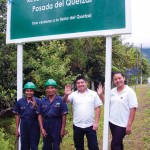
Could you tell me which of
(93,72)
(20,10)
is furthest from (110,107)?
(93,72)

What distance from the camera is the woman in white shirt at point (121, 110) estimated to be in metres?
5.22

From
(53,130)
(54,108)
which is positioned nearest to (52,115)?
(54,108)

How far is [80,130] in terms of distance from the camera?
5.66 metres

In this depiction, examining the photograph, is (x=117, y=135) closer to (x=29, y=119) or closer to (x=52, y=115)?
(x=52, y=115)

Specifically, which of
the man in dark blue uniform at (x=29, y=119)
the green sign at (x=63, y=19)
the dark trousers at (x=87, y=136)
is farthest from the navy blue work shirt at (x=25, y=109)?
the green sign at (x=63, y=19)

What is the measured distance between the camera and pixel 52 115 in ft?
18.9

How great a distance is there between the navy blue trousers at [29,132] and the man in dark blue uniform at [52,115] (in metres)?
0.23

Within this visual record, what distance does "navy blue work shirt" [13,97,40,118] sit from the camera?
600cm

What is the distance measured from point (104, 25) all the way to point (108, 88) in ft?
3.21

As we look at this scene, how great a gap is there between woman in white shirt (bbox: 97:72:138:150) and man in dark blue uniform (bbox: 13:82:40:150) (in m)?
1.37

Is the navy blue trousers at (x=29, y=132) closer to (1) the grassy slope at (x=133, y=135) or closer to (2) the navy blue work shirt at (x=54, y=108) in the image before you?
(2) the navy blue work shirt at (x=54, y=108)

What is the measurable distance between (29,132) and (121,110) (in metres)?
1.74

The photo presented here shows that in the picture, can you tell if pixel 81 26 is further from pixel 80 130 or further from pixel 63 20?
pixel 80 130

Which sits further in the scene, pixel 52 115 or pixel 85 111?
pixel 52 115
